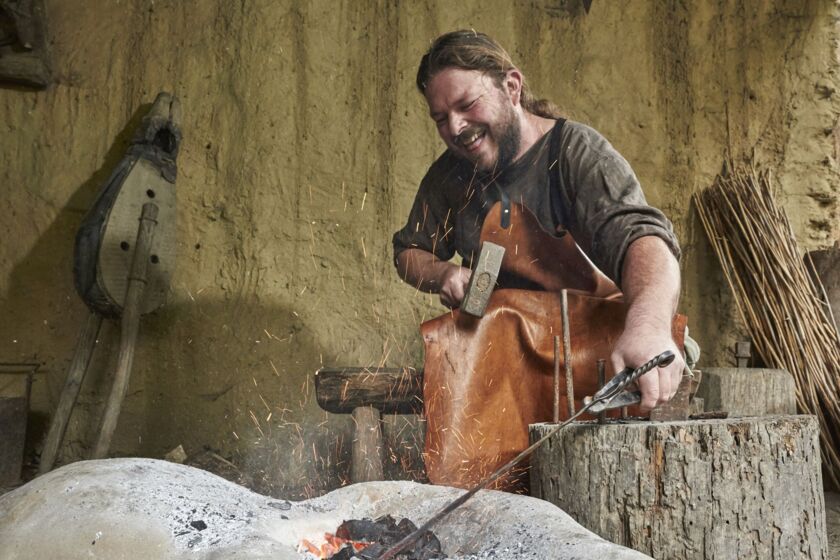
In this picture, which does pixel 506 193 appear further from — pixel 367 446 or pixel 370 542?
pixel 370 542

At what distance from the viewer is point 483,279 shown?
9.59ft

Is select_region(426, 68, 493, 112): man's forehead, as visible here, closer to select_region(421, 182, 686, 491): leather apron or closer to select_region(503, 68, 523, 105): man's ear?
select_region(503, 68, 523, 105): man's ear

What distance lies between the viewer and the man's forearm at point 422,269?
10.1 ft

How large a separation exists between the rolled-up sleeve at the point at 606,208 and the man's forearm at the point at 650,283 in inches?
1.3

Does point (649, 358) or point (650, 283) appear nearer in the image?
point (649, 358)

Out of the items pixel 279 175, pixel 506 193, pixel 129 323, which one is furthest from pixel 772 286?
pixel 129 323

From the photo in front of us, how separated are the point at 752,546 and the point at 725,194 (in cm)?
209

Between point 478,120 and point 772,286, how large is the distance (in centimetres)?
168

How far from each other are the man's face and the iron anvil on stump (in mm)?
901

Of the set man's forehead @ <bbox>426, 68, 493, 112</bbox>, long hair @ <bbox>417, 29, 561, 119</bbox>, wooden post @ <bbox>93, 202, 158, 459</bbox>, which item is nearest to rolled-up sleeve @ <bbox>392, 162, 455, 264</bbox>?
man's forehead @ <bbox>426, 68, 493, 112</bbox>

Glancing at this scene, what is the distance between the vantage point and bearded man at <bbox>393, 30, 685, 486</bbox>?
2.76 metres

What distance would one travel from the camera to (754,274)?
11.9 feet

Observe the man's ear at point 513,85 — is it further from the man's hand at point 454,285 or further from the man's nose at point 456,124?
the man's hand at point 454,285

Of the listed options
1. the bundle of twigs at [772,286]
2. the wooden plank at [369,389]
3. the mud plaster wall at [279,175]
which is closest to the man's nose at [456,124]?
the mud plaster wall at [279,175]
